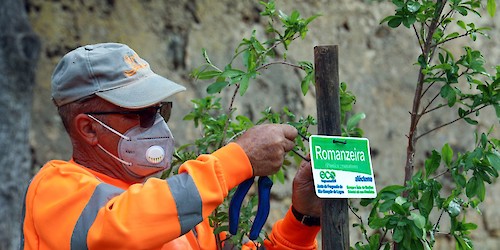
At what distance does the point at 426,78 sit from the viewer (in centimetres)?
244

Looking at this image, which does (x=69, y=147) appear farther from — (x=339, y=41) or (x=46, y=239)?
(x=46, y=239)

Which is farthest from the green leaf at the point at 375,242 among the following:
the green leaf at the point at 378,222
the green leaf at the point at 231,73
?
the green leaf at the point at 231,73

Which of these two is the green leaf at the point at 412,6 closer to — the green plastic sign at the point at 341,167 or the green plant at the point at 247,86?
the green plant at the point at 247,86

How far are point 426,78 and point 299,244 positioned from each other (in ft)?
1.94

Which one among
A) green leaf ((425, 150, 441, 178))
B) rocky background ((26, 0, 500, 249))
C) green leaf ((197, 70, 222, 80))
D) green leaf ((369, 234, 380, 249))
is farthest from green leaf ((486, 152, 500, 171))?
rocky background ((26, 0, 500, 249))

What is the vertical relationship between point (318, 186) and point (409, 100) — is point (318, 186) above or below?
below

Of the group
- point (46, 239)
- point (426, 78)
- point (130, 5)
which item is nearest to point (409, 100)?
point (130, 5)

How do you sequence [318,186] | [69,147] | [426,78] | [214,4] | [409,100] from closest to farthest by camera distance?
[318,186] → [426,78] → [69,147] → [214,4] → [409,100]

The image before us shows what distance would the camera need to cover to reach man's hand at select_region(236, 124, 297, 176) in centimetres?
203

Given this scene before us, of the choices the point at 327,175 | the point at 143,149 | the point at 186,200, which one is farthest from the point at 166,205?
the point at 327,175

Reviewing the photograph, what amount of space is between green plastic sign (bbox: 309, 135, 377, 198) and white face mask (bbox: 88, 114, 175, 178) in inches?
15.1

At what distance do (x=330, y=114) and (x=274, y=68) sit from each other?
8.53 ft

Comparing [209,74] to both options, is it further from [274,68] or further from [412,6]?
[274,68]

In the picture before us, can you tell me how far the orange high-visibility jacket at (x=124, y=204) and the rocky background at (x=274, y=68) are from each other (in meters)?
2.40
